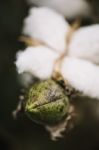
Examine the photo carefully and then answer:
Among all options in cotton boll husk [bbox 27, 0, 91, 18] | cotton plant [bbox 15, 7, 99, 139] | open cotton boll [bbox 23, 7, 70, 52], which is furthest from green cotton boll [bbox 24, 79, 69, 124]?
cotton boll husk [bbox 27, 0, 91, 18]

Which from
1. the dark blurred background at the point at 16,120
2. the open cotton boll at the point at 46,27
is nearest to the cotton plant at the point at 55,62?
the open cotton boll at the point at 46,27

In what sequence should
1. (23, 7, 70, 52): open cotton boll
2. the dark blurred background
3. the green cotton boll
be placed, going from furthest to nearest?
1. the dark blurred background
2. (23, 7, 70, 52): open cotton boll
3. the green cotton boll

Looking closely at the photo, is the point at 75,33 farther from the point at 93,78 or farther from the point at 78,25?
the point at 93,78

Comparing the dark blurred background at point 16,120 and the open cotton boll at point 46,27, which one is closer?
the open cotton boll at point 46,27

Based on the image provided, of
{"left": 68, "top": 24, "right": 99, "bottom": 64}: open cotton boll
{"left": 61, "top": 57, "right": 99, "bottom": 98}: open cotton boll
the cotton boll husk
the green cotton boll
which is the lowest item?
the green cotton boll

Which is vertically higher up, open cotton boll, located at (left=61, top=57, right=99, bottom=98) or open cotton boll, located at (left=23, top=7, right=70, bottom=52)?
open cotton boll, located at (left=23, top=7, right=70, bottom=52)

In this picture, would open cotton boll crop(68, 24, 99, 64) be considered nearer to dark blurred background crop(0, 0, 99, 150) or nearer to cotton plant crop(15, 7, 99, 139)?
cotton plant crop(15, 7, 99, 139)

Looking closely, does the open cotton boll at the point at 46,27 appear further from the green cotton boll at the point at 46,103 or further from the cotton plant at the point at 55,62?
the green cotton boll at the point at 46,103

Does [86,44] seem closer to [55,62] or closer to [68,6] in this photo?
[55,62]
